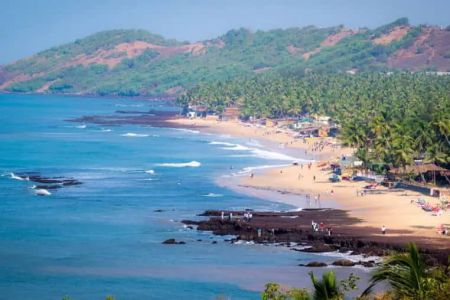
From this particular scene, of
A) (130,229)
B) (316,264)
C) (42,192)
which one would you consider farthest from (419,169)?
(316,264)

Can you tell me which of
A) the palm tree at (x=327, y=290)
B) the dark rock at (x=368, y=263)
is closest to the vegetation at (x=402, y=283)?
the palm tree at (x=327, y=290)

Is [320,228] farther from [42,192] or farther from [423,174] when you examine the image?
[42,192]

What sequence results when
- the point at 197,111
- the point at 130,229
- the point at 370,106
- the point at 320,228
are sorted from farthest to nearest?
the point at 197,111, the point at 370,106, the point at 130,229, the point at 320,228

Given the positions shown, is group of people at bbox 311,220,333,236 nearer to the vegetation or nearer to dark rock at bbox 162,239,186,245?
dark rock at bbox 162,239,186,245

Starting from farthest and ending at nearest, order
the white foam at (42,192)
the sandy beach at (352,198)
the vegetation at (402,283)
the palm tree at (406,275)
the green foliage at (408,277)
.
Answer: the white foam at (42,192)
the sandy beach at (352,198)
the palm tree at (406,275)
the green foliage at (408,277)
the vegetation at (402,283)

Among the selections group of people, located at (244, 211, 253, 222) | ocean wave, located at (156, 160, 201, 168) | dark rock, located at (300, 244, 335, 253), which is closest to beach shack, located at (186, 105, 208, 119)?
ocean wave, located at (156, 160, 201, 168)

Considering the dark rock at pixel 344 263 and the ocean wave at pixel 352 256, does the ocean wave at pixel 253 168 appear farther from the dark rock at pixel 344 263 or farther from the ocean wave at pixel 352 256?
the dark rock at pixel 344 263
